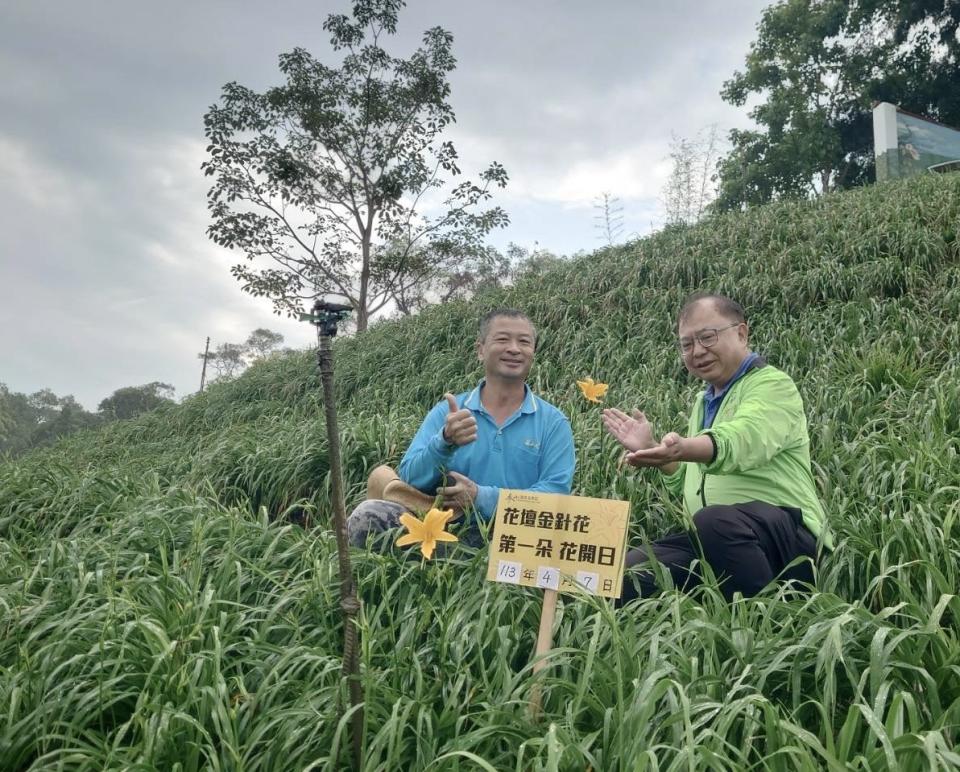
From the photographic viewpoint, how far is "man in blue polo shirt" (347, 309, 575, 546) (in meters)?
2.39

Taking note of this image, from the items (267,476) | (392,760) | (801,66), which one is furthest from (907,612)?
(801,66)

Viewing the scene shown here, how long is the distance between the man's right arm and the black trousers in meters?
0.69

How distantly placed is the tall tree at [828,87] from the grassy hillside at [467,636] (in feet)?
53.5

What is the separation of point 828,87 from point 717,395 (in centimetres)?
2020

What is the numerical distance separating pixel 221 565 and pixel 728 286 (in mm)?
5196

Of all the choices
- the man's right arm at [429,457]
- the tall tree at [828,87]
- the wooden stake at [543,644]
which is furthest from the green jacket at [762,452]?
the tall tree at [828,87]

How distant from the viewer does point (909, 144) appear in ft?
41.3

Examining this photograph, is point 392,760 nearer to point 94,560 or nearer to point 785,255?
point 94,560

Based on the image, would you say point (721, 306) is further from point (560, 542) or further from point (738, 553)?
point (560, 542)

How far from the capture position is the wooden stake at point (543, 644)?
152 cm

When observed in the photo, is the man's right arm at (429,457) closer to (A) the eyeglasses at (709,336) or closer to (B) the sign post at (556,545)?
(B) the sign post at (556,545)

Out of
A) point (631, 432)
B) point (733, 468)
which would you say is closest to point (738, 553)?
point (733, 468)

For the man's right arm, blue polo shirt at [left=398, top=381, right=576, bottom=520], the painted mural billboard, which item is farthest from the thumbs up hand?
the painted mural billboard

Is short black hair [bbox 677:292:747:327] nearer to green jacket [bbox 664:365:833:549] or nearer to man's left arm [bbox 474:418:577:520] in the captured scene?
green jacket [bbox 664:365:833:549]
